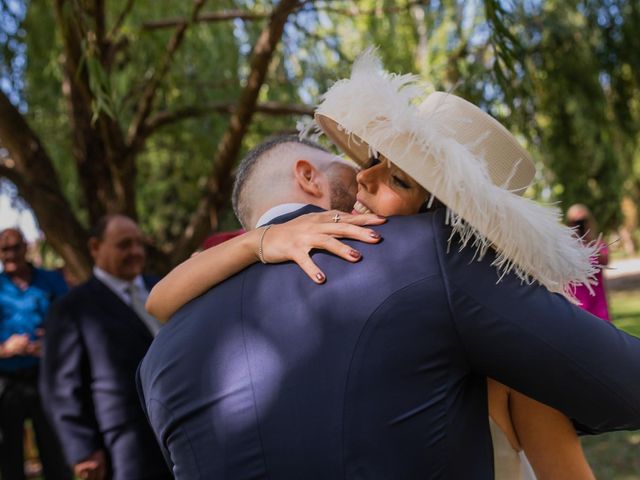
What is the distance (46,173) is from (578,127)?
4.91 m

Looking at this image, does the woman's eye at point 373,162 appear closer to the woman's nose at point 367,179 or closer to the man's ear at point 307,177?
the woman's nose at point 367,179

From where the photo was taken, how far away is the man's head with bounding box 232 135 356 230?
174cm

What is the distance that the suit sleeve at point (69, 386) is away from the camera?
12.0 ft

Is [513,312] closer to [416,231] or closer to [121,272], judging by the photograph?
[416,231]

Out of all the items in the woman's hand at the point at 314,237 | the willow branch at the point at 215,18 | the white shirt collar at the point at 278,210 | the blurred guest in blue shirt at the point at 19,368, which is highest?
the willow branch at the point at 215,18

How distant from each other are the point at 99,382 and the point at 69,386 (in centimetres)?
13

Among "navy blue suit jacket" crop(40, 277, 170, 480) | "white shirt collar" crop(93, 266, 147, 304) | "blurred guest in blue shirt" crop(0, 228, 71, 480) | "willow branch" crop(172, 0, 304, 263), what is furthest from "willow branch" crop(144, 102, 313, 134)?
"navy blue suit jacket" crop(40, 277, 170, 480)

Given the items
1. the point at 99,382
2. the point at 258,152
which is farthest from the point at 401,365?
the point at 99,382

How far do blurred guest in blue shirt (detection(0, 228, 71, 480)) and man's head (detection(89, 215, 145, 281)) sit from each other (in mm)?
1433

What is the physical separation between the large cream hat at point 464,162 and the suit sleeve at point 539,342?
0.04 m

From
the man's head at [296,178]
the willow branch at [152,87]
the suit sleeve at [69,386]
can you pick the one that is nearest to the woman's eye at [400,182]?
the man's head at [296,178]

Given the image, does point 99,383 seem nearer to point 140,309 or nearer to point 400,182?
point 140,309

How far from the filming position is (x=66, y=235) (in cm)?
552

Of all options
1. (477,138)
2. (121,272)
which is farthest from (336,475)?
(121,272)
